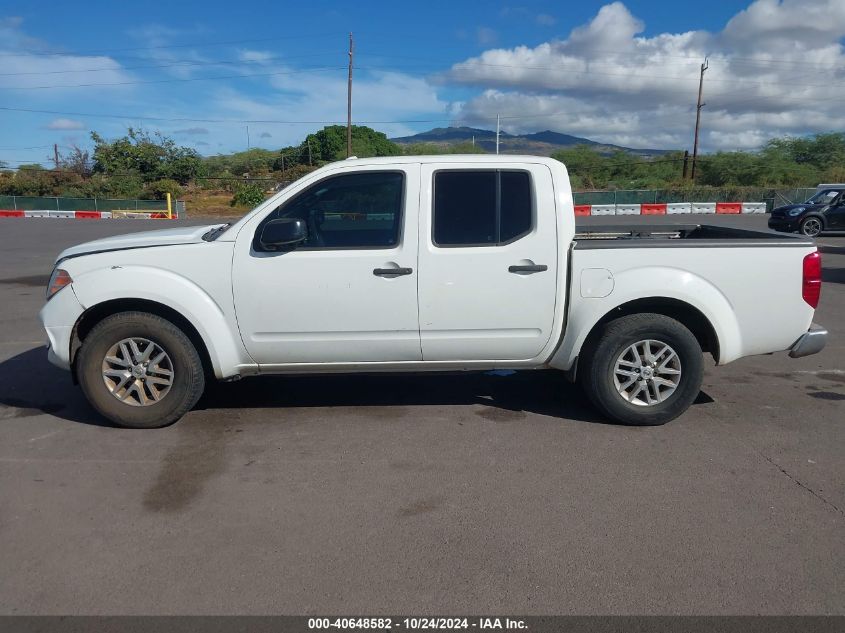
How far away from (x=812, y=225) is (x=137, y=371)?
22141 mm

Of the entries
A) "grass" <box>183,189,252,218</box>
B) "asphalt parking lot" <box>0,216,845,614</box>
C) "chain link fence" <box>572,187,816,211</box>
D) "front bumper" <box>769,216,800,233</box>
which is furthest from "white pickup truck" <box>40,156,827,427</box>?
"chain link fence" <box>572,187,816,211</box>

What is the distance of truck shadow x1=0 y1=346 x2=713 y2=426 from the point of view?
17.7 feet

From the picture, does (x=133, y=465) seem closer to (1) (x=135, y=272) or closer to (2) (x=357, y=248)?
(1) (x=135, y=272)

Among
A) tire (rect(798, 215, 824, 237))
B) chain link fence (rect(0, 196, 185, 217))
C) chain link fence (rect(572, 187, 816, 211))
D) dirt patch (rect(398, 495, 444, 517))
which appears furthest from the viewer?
chain link fence (rect(0, 196, 185, 217))

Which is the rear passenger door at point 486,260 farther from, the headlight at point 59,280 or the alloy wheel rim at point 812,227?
the alloy wheel rim at point 812,227

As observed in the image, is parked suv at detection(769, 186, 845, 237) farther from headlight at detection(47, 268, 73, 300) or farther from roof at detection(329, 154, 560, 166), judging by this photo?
headlight at detection(47, 268, 73, 300)

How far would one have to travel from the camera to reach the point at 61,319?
191 inches

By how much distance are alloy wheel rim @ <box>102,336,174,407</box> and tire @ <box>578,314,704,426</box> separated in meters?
3.11

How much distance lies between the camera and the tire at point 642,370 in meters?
4.87

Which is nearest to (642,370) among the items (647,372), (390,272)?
(647,372)

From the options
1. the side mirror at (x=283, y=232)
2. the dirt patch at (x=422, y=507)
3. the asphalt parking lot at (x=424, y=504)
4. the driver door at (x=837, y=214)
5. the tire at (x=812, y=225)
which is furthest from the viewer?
the tire at (x=812, y=225)

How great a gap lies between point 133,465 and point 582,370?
320 centimetres

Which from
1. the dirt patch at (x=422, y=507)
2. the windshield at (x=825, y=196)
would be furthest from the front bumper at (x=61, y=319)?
the windshield at (x=825, y=196)

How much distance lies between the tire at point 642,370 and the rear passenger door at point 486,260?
1.50 ft
